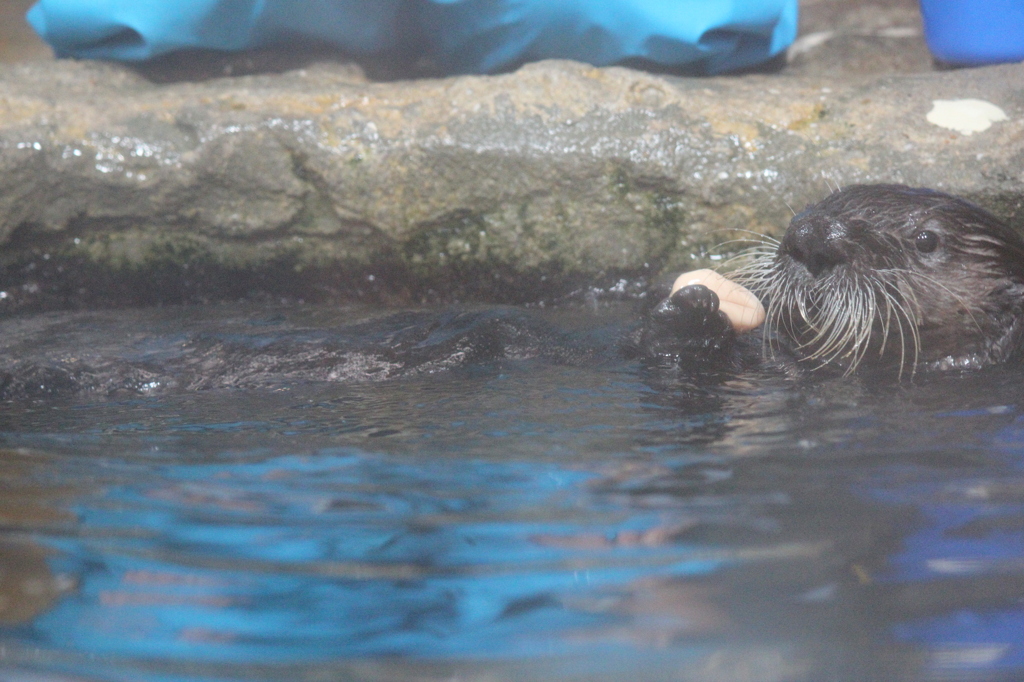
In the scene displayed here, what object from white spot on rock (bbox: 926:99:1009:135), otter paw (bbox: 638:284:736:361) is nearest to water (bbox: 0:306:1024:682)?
otter paw (bbox: 638:284:736:361)

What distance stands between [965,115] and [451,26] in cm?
241

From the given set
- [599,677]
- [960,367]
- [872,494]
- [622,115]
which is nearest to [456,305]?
[622,115]

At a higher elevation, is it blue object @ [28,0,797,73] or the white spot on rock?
blue object @ [28,0,797,73]

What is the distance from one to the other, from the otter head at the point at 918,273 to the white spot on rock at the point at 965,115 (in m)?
1.05

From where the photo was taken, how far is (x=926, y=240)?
2.98m

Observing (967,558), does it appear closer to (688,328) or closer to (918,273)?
(688,328)

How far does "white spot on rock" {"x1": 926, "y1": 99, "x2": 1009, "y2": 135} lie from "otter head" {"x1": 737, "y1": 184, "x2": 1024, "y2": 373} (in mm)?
1055

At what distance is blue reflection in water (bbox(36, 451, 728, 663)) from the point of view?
136cm

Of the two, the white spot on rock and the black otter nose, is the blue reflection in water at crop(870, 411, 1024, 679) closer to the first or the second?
the black otter nose

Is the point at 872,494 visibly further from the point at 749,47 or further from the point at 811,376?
the point at 749,47

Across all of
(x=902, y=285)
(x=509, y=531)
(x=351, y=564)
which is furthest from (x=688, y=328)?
(x=351, y=564)

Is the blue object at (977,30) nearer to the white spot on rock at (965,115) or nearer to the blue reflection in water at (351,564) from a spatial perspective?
the white spot on rock at (965,115)

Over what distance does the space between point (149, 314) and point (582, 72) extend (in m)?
2.16

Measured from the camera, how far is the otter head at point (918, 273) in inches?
117
